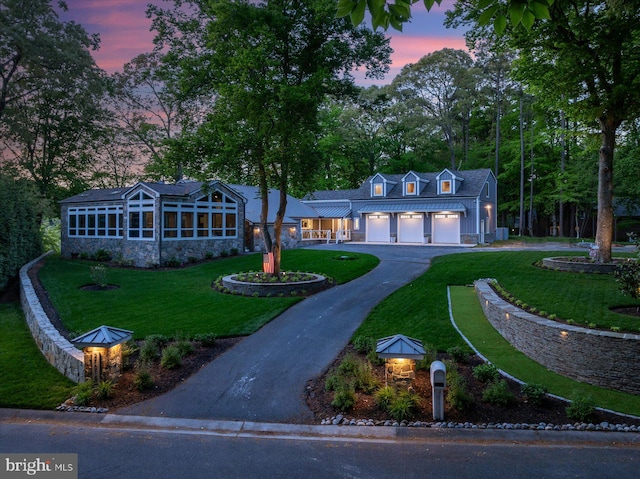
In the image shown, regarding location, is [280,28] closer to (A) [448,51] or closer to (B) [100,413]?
(B) [100,413]

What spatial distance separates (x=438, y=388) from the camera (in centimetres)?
601

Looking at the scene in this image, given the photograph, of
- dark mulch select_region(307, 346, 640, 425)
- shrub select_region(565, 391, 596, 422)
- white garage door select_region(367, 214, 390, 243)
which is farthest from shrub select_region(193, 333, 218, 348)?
white garage door select_region(367, 214, 390, 243)

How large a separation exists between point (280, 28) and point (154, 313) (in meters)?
9.80

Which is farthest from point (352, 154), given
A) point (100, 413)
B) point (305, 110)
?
point (100, 413)

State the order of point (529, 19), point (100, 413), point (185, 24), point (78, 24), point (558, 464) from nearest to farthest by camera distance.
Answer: point (529, 19) < point (558, 464) < point (100, 413) < point (185, 24) < point (78, 24)

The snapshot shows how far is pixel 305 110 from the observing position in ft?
44.7

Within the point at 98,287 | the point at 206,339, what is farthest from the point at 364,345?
the point at 98,287

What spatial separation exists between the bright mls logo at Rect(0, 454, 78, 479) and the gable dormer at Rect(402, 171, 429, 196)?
27418 millimetres

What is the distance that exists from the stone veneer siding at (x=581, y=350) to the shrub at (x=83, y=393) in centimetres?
805

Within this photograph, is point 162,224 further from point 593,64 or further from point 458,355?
point 593,64

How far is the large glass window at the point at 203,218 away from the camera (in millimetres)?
22188

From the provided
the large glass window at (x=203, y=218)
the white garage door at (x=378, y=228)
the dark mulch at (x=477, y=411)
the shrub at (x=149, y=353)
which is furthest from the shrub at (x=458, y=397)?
the white garage door at (x=378, y=228)

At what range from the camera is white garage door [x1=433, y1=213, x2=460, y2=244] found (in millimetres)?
28125

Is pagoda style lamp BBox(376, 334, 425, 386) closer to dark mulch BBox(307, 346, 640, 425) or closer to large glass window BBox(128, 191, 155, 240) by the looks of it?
dark mulch BBox(307, 346, 640, 425)
